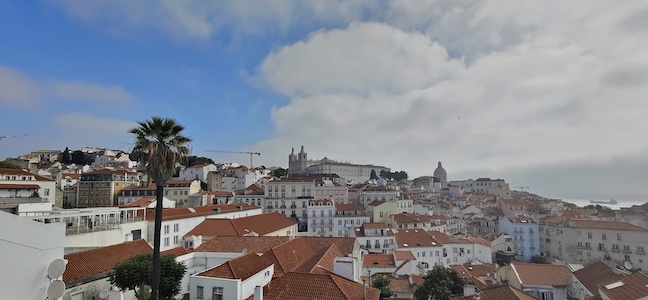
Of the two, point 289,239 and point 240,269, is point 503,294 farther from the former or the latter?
point 289,239

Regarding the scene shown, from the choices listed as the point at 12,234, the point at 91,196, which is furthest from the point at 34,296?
the point at 91,196

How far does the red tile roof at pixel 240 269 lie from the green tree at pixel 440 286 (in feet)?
49.0

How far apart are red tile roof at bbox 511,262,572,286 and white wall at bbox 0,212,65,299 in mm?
33143

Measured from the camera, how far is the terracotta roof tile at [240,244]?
85.7 ft

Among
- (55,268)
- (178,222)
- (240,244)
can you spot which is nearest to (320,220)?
(178,222)

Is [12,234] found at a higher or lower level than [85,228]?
higher

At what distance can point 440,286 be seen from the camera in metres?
27.3

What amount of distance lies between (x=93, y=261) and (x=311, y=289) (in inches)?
511

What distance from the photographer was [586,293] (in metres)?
27.6

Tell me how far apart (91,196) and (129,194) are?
8.86 m

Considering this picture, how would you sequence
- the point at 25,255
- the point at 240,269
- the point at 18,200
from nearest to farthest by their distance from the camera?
1. the point at 25,255
2. the point at 240,269
3. the point at 18,200

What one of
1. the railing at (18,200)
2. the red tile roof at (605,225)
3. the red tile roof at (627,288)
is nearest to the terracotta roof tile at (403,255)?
the red tile roof at (627,288)

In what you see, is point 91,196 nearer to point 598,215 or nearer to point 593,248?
point 593,248

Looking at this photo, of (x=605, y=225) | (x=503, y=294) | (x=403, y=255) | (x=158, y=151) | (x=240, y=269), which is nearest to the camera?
(x=158, y=151)
